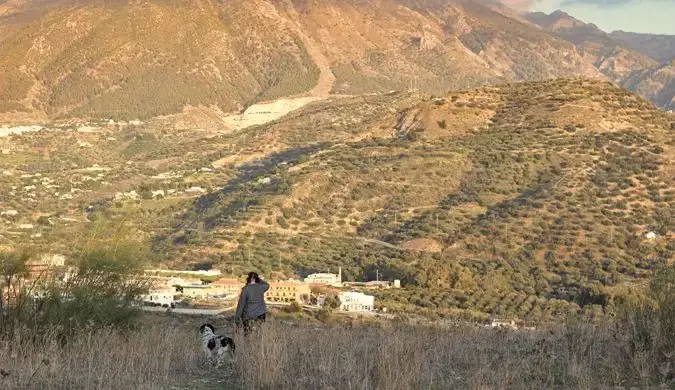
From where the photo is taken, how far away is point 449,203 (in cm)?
5484

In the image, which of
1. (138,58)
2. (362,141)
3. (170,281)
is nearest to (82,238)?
(170,281)

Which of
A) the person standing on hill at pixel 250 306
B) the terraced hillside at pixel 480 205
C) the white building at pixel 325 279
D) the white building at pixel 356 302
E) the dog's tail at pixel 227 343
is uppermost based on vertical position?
the terraced hillside at pixel 480 205

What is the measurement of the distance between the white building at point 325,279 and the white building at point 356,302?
7.13 m

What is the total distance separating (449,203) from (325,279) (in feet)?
51.7

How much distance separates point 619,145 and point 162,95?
124 m

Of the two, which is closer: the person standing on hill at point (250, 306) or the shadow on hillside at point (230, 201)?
the person standing on hill at point (250, 306)

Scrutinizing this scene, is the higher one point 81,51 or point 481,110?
point 81,51

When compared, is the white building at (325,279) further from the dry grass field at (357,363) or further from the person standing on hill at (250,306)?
the dry grass field at (357,363)

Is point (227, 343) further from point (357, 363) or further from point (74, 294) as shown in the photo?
point (74, 294)

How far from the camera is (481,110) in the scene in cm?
7562

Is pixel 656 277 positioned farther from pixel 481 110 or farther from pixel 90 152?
pixel 90 152

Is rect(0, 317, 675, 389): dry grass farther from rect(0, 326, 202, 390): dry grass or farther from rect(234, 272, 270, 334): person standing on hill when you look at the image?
rect(234, 272, 270, 334): person standing on hill

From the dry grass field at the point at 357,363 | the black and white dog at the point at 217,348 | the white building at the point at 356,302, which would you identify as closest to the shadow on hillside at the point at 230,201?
the white building at the point at 356,302

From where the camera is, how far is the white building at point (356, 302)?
31719mm
